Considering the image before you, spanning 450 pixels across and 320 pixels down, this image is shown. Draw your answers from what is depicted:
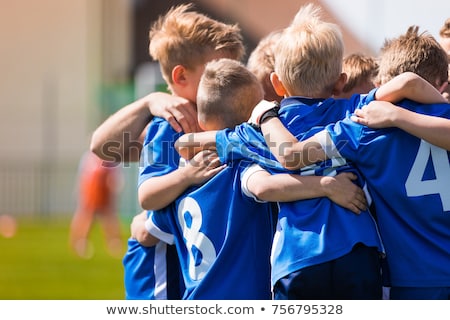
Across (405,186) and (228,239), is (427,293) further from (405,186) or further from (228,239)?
(228,239)

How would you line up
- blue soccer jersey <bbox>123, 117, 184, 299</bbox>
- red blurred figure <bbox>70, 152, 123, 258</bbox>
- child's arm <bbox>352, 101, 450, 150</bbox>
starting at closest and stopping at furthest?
child's arm <bbox>352, 101, 450, 150</bbox> → blue soccer jersey <bbox>123, 117, 184, 299</bbox> → red blurred figure <bbox>70, 152, 123, 258</bbox>

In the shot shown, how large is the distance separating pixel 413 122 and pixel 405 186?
0.24m

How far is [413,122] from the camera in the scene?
3.06 metres

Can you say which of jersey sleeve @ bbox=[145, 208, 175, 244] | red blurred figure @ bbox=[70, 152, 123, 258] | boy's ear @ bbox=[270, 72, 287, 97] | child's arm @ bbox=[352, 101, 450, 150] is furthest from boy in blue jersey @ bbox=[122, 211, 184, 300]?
red blurred figure @ bbox=[70, 152, 123, 258]

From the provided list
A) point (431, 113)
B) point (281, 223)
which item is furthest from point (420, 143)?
point (281, 223)

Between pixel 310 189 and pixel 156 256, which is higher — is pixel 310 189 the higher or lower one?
the higher one

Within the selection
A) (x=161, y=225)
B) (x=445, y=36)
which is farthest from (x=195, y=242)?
(x=445, y=36)

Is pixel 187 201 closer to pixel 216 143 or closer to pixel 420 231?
pixel 216 143

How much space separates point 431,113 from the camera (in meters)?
3.12

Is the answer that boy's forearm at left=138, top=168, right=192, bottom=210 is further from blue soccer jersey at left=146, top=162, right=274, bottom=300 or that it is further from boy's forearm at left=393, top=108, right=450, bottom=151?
boy's forearm at left=393, top=108, right=450, bottom=151

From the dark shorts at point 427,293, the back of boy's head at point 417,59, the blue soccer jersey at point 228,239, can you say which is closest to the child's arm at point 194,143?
the blue soccer jersey at point 228,239

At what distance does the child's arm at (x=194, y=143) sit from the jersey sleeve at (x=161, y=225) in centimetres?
26

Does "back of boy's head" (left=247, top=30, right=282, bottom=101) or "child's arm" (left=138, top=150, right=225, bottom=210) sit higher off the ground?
"back of boy's head" (left=247, top=30, right=282, bottom=101)

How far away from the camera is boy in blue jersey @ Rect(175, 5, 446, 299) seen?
10.1 ft
